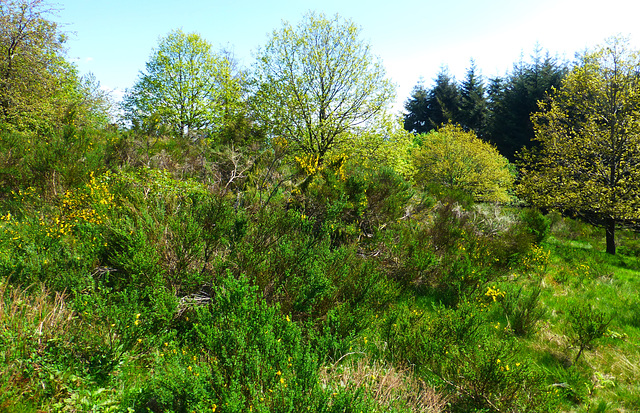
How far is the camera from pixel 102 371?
2.35 meters

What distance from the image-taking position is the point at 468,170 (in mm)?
16203

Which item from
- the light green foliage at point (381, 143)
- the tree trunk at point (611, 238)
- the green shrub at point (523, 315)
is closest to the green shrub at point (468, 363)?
the green shrub at point (523, 315)

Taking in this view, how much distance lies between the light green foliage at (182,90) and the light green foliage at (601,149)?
56.4 ft

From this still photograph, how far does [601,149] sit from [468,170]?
18.8 ft

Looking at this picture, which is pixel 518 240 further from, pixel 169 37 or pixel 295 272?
pixel 169 37

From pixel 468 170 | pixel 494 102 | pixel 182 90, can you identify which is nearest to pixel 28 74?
pixel 182 90

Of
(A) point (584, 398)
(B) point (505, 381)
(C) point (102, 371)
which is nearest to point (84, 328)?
(C) point (102, 371)

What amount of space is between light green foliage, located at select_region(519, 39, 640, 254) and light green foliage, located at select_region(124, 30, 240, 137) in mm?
17201

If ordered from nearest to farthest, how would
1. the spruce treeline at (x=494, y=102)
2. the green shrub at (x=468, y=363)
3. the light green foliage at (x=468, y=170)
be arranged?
the green shrub at (x=468, y=363), the light green foliage at (x=468, y=170), the spruce treeline at (x=494, y=102)

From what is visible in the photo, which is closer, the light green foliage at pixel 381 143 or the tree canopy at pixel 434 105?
the light green foliage at pixel 381 143

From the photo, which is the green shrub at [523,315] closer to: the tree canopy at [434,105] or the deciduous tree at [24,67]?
the deciduous tree at [24,67]

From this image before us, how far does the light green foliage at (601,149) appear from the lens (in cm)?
Result: 1022

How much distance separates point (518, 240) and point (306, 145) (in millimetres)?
8412

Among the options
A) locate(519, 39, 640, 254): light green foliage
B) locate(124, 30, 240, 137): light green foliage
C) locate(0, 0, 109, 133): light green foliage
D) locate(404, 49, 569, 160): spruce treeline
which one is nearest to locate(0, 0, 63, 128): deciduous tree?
locate(0, 0, 109, 133): light green foliage
